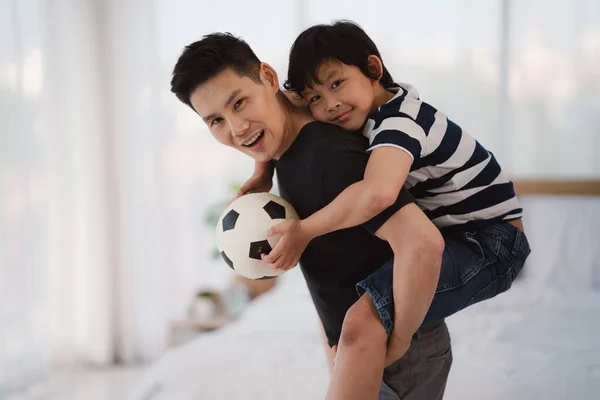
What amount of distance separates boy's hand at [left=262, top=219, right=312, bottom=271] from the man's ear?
29 centimetres

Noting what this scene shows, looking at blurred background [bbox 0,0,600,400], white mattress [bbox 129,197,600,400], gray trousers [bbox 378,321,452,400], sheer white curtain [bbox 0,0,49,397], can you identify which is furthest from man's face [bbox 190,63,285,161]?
sheer white curtain [bbox 0,0,49,397]

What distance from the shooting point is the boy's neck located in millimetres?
1487

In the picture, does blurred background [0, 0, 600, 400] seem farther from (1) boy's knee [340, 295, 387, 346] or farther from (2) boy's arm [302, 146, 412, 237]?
(2) boy's arm [302, 146, 412, 237]

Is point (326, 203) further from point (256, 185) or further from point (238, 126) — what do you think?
point (256, 185)

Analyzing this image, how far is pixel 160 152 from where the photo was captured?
4.14 m

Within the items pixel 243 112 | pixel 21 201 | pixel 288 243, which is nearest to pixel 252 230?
pixel 288 243

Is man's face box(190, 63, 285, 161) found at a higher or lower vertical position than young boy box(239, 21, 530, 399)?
higher

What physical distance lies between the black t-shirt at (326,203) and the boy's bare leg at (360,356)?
0.09m

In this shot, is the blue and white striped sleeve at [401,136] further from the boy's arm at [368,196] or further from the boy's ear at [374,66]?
the boy's ear at [374,66]

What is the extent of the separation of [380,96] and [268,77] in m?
0.33

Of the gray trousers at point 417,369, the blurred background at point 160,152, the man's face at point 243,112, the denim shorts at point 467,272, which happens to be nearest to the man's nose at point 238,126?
the man's face at point 243,112

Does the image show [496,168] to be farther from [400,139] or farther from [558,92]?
[558,92]

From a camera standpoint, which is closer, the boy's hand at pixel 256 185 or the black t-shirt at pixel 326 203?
the black t-shirt at pixel 326 203

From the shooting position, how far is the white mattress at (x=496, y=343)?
193cm
